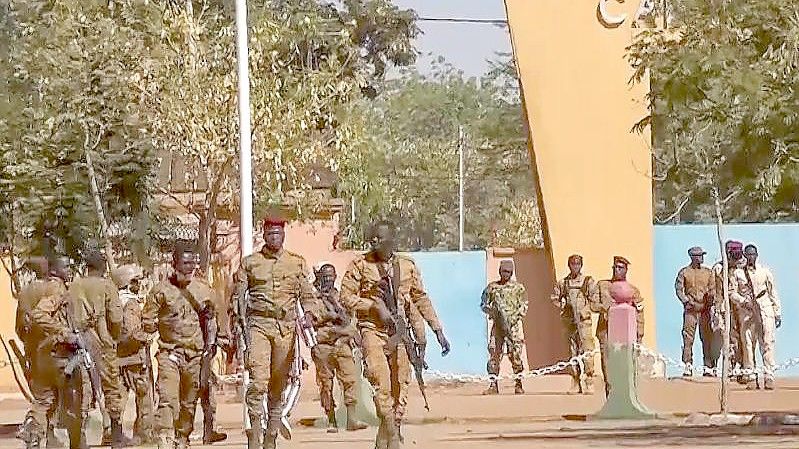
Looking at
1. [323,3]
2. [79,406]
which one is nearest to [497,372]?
[79,406]

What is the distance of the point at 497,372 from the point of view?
20375 millimetres

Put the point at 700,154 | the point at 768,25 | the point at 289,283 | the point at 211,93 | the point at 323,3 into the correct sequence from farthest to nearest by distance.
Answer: the point at 323,3 < the point at 211,93 < the point at 700,154 < the point at 768,25 < the point at 289,283

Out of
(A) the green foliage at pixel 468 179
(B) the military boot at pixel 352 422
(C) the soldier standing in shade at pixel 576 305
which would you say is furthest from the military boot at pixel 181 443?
(A) the green foliage at pixel 468 179

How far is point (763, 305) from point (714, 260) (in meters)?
4.06

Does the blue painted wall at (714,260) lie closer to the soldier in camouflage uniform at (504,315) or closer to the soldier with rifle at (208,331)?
the soldier in camouflage uniform at (504,315)

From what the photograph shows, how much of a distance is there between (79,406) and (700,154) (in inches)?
273

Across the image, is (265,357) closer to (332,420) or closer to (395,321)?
(395,321)

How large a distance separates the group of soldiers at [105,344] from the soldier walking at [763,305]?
764 cm

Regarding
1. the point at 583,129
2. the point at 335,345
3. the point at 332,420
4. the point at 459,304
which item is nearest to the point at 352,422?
the point at 332,420

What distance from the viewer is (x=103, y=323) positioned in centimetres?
1362

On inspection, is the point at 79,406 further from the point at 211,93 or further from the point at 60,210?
the point at 211,93

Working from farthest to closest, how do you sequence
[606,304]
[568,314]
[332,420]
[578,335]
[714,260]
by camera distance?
[714,260] < [568,314] < [578,335] < [606,304] < [332,420]

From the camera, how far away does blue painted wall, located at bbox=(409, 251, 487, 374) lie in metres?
24.1

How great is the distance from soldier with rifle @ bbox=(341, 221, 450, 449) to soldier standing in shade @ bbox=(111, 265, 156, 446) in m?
2.57
